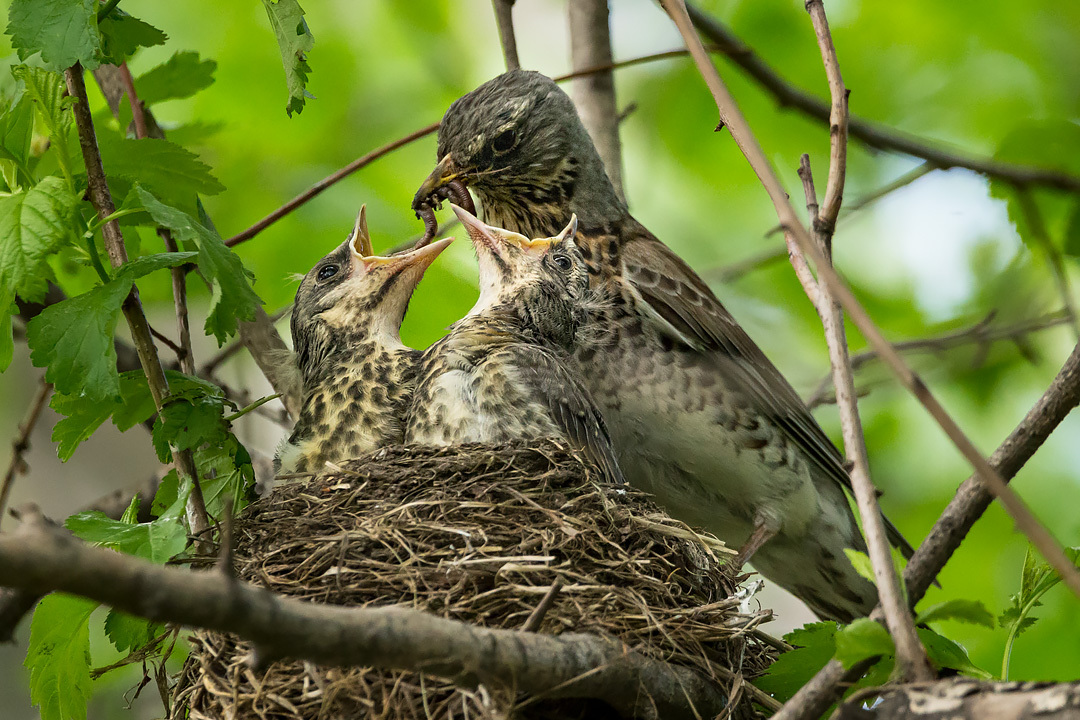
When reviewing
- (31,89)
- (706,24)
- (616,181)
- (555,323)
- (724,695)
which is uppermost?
(706,24)

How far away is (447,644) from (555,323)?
2060mm

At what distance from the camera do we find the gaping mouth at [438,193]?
3789 millimetres

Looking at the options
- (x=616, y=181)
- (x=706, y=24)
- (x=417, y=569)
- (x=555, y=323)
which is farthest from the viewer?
(x=616, y=181)

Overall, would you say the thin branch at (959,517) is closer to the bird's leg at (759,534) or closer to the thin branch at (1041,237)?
the thin branch at (1041,237)

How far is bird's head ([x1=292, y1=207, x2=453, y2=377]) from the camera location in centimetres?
346

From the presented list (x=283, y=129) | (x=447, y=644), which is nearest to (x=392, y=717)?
(x=447, y=644)

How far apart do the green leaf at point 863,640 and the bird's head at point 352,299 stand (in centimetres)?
205

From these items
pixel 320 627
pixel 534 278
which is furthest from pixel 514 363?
pixel 320 627

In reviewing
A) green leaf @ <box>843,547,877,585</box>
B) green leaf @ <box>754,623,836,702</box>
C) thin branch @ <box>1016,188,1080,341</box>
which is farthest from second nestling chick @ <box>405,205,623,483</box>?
thin branch @ <box>1016,188,1080,341</box>

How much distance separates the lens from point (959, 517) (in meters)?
2.03

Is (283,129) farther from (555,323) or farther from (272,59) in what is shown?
(555,323)

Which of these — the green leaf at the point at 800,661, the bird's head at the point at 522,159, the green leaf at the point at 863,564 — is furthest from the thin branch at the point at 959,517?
the bird's head at the point at 522,159

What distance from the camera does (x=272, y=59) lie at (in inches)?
194

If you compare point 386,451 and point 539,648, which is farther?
point 386,451
